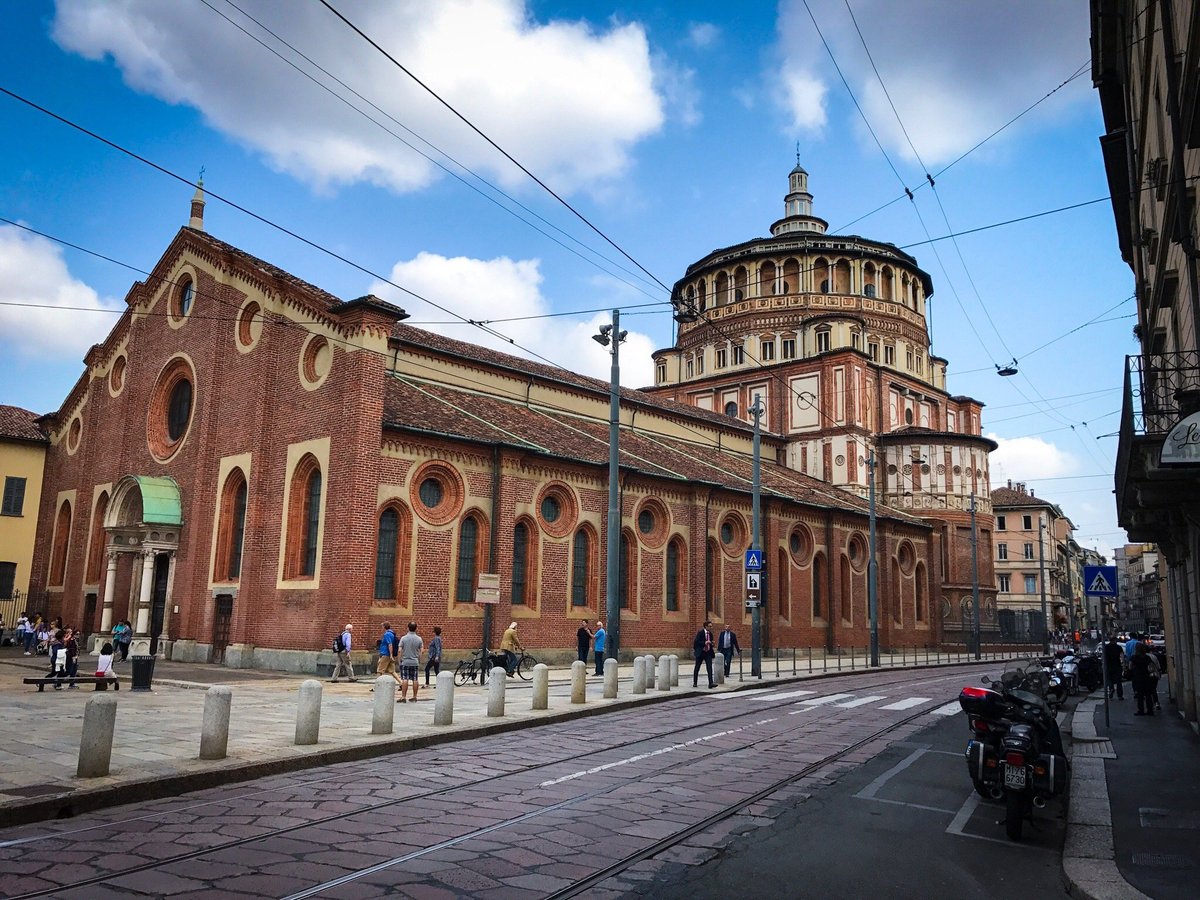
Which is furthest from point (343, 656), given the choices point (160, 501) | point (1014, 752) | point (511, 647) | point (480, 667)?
point (1014, 752)

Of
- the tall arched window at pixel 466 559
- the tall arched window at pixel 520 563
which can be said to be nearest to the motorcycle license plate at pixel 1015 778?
the tall arched window at pixel 466 559

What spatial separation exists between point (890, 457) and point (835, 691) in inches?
1200

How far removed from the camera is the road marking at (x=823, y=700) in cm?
1792

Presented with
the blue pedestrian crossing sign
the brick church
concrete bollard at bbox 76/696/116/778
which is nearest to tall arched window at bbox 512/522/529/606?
the brick church

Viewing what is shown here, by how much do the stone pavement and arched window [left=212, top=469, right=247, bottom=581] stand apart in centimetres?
518

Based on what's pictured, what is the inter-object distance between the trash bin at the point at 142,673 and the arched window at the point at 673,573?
59.7ft

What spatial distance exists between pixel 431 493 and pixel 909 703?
1340 centimetres

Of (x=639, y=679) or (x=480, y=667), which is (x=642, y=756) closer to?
(x=639, y=679)

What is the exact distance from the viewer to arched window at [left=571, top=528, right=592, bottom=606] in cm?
2848

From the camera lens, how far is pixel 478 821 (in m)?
7.39

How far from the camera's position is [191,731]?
1186cm

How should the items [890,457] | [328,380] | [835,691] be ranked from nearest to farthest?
[835,691] < [328,380] < [890,457]

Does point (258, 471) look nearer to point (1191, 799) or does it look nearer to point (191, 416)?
point (191, 416)

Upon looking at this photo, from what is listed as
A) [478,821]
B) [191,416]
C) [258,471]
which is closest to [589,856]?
[478,821]
